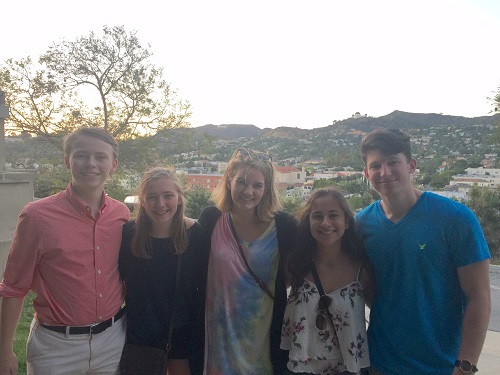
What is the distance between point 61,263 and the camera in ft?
7.18

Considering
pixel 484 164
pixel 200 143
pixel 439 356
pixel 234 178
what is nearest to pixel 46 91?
pixel 200 143

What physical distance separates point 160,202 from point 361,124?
9496mm

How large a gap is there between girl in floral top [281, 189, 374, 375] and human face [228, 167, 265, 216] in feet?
0.89

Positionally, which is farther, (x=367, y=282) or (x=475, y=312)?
(x=367, y=282)

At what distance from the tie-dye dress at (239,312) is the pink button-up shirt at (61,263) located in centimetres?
53

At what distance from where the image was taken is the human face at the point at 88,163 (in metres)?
2.29

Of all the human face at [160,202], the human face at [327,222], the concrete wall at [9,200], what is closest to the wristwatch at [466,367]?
the human face at [327,222]

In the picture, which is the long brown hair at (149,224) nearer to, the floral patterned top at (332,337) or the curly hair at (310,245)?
the curly hair at (310,245)

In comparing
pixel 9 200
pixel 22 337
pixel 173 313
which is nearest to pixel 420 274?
pixel 173 313

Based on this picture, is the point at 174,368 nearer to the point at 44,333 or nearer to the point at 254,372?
the point at 254,372

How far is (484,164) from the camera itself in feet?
42.3

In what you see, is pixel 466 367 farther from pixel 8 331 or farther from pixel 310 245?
pixel 8 331

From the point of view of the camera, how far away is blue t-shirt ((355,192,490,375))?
2.05 m

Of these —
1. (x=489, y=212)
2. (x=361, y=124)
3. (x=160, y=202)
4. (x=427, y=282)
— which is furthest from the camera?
(x=489, y=212)
